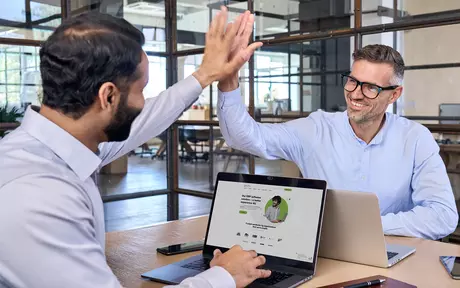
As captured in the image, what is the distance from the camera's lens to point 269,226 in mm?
1569

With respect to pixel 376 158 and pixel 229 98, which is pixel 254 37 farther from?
pixel 229 98

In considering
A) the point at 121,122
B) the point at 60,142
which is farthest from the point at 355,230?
the point at 60,142

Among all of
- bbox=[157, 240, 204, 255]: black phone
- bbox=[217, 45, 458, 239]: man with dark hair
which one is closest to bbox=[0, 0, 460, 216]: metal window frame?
bbox=[217, 45, 458, 239]: man with dark hair

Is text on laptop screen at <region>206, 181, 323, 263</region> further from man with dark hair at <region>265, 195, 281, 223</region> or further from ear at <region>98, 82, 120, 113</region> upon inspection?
ear at <region>98, 82, 120, 113</region>

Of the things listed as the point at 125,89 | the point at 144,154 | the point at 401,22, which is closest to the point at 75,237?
the point at 125,89

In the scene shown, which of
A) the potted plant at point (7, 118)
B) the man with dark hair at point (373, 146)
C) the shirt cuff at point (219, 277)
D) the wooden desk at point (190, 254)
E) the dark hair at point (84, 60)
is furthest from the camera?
the potted plant at point (7, 118)

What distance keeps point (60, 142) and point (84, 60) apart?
0.17m

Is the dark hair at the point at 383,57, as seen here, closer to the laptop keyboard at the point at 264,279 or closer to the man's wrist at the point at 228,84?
the man's wrist at the point at 228,84

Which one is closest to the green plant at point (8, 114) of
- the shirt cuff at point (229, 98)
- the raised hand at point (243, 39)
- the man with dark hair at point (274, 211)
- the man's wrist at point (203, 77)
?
the shirt cuff at point (229, 98)

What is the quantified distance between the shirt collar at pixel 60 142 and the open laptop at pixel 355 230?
81cm

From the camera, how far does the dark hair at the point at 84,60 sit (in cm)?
100

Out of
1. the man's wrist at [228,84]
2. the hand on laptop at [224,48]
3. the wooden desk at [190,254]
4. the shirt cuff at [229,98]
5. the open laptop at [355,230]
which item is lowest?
the wooden desk at [190,254]

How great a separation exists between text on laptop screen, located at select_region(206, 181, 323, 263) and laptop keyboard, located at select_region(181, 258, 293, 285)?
6 cm

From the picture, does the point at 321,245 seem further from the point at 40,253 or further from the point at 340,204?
the point at 40,253
